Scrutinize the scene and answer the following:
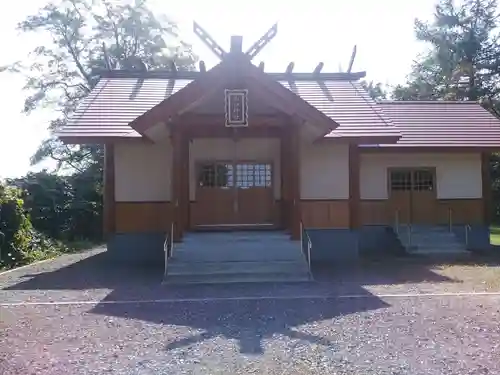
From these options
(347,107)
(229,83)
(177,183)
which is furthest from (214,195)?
(347,107)

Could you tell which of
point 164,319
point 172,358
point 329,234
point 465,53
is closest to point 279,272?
point 329,234

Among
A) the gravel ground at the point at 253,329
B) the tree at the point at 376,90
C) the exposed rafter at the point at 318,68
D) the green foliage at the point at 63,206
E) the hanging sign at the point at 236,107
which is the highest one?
the tree at the point at 376,90

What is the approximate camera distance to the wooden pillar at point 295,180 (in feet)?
42.7

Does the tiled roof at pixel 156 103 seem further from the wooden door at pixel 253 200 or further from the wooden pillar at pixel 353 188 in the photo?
the wooden door at pixel 253 200

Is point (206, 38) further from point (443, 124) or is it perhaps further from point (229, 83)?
point (443, 124)

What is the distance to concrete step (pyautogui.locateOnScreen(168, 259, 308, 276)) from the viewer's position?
11809mm

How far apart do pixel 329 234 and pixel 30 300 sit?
782 centimetres

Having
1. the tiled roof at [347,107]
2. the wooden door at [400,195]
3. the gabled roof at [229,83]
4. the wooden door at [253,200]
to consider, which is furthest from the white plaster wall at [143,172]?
the wooden door at [400,195]


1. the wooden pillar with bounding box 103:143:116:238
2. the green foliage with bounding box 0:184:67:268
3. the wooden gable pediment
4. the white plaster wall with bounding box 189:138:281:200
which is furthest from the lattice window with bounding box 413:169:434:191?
the green foliage with bounding box 0:184:67:268

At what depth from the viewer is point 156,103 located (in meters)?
16.2

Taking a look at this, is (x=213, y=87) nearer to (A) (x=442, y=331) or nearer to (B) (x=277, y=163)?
(B) (x=277, y=163)

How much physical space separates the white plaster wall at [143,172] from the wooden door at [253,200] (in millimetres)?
1978

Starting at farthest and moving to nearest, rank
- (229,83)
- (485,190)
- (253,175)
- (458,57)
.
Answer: (458,57) < (485,190) < (253,175) < (229,83)

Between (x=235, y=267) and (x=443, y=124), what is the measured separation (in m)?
10.7
